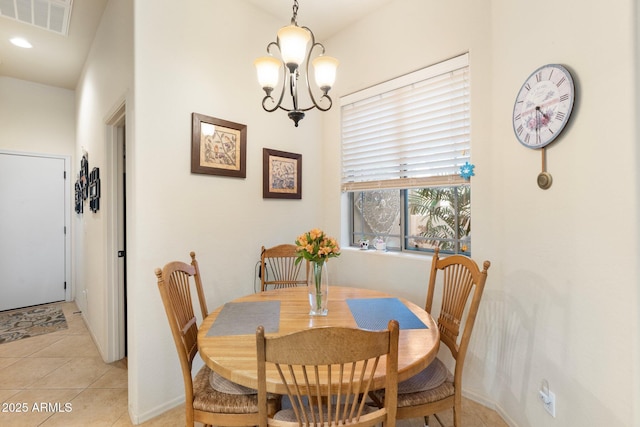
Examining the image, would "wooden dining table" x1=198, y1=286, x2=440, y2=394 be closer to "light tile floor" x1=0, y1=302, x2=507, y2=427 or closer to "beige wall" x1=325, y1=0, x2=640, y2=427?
"beige wall" x1=325, y1=0, x2=640, y2=427

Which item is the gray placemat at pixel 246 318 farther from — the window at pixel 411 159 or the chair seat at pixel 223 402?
the window at pixel 411 159

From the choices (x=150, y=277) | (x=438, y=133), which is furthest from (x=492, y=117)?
(x=150, y=277)

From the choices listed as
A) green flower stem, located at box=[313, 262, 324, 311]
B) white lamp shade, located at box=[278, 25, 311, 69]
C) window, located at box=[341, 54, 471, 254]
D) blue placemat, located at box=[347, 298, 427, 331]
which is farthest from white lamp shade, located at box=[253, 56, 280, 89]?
blue placemat, located at box=[347, 298, 427, 331]

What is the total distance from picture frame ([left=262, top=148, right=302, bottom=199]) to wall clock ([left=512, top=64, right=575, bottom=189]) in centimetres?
176

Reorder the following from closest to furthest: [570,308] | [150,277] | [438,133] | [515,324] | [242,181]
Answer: [570,308], [515,324], [150,277], [438,133], [242,181]

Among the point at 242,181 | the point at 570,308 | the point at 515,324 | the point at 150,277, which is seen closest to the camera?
the point at 570,308

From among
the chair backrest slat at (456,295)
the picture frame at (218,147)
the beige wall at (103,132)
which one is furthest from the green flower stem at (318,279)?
the beige wall at (103,132)

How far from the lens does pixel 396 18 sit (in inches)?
96.3

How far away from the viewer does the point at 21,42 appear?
3.03m

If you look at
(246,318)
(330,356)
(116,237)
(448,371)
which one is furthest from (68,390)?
(448,371)

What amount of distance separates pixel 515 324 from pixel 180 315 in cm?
188

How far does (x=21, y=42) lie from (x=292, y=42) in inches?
133

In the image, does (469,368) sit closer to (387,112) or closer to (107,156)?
(387,112)

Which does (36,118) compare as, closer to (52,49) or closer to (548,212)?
(52,49)
